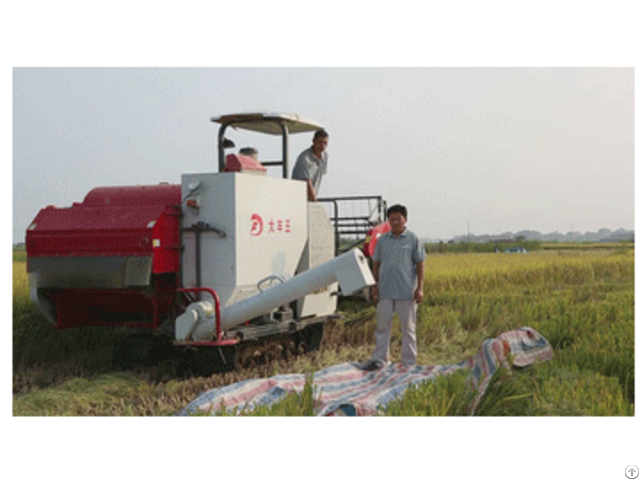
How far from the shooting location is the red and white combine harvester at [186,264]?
6301 millimetres

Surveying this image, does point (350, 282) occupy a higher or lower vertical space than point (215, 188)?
lower

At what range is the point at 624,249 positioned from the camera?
21.0m

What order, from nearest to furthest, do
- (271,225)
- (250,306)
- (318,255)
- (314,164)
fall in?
1. (250,306)
2. (271,225)
3. (318,255)
4. (314,164)

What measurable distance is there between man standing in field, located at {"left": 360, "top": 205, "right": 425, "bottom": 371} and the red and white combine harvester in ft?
1.34

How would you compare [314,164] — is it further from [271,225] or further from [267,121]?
[271,225]

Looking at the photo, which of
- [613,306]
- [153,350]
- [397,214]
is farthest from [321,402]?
[613,306]

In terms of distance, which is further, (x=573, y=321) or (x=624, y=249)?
(x=624, y=249)

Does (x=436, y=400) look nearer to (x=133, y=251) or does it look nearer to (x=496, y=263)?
(x=133, y=251)

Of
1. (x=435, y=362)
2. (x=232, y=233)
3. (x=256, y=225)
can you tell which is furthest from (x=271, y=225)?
(x=435, y=362)

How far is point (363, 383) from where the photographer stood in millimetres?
6141

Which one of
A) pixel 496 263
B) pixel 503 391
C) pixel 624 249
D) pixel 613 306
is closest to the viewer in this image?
pixel 503 391

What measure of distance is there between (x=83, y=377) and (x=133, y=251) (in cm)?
133

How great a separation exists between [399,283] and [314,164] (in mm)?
2066

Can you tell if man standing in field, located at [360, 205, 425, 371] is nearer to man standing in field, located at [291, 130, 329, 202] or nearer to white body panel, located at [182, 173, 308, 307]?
white body panel, located at [182, 173, 308, 307]
